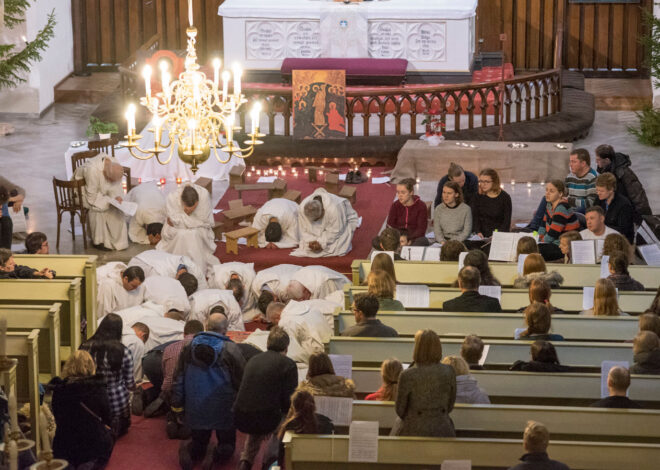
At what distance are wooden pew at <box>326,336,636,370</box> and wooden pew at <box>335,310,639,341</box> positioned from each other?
0.45 metres

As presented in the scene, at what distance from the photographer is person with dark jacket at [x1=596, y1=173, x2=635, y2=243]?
37.1ft

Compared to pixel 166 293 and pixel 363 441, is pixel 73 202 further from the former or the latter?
pixel 363 441

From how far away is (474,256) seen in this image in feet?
30.6

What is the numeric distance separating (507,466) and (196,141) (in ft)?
15.6

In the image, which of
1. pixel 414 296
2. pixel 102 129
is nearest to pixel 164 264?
pixel 414 296

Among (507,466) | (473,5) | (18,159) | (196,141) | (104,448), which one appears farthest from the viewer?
(473,5)

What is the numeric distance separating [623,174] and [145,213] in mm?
5102

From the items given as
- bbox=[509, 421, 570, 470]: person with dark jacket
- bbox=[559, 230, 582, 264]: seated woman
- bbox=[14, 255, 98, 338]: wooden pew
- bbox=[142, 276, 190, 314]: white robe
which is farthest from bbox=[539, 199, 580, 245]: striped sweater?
bbox=[509, 421, 570, 470]: person with dark jacket

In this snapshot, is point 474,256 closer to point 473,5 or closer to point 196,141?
point 196,141

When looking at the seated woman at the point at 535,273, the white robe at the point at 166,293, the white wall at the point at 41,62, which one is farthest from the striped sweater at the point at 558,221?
the white wall at the point at 41,62

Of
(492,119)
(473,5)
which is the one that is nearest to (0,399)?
(492,119)

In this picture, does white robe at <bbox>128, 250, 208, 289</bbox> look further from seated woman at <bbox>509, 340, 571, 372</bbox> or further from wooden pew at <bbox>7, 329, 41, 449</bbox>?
seated woman at <bbox>509, 340, 571, 372</bbox>

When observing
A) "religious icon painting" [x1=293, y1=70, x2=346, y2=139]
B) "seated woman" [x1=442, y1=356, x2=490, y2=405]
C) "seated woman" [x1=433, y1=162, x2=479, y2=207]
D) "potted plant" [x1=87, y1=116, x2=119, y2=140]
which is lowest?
"seated woman" [x1=442, y1=356, x2=490, y2=405]

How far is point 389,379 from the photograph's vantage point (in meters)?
7.41
